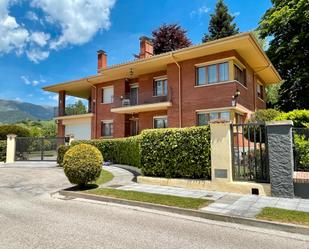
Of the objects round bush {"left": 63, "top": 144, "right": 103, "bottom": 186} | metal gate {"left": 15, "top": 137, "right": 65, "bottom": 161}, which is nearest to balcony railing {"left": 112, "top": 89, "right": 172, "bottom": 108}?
metal gate {"left": 15, "top": 137, "right": 65, "bottom": 161}

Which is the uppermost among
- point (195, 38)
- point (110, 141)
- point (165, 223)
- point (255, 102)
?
point (195, 38)

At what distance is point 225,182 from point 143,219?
13.1ft

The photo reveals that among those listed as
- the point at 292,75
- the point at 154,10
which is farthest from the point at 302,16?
the point at 154,10

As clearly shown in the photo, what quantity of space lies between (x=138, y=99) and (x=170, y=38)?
1761cm

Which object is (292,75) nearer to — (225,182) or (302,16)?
(302,16)

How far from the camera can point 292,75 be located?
26156mm

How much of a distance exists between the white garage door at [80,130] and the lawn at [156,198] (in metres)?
17.4

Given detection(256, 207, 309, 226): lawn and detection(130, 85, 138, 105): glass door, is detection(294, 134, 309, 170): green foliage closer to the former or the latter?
detection(256, 207, 309, 226): lawn

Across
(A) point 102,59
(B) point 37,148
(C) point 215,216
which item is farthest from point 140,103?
(C) point 215,216

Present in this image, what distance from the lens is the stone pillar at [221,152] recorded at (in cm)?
977

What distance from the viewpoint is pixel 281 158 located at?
28.7 ft

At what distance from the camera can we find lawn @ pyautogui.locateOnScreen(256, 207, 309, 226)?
6.23 meters

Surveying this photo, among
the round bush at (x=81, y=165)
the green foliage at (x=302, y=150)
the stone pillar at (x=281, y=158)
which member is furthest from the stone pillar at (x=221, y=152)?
the round bush at (x=81, y=165)

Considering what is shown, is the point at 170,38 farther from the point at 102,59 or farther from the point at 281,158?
the point at 281,158
